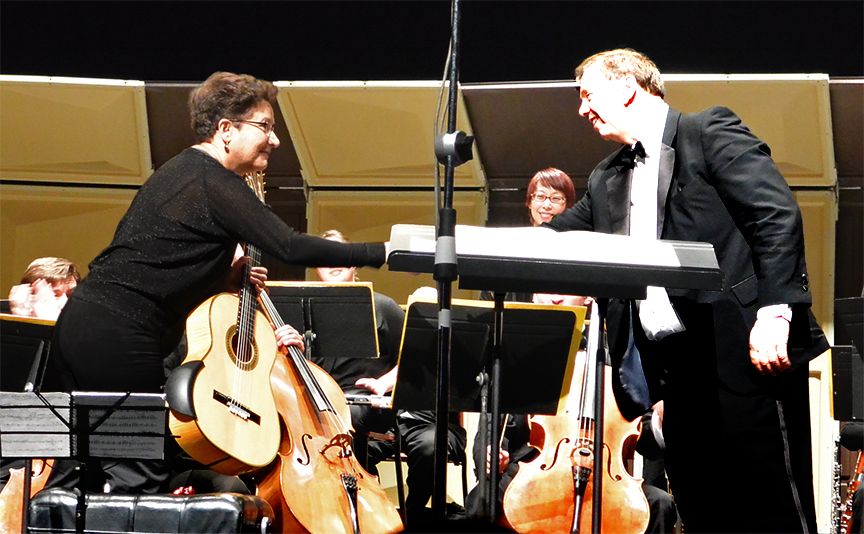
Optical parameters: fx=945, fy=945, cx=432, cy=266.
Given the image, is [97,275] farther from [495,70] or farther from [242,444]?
[495,70]

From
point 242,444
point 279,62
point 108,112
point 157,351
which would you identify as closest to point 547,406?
point 242,444

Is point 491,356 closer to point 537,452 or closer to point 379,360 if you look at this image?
point 537,452

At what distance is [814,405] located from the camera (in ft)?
17.2

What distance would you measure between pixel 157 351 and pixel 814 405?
3817mm

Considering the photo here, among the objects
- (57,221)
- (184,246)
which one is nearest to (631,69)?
(184,246)

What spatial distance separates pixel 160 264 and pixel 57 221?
3.67 metres

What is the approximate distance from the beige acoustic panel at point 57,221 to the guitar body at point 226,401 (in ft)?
10.5

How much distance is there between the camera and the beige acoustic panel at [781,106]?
5.14 m

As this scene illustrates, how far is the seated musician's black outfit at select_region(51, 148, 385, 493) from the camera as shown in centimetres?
285

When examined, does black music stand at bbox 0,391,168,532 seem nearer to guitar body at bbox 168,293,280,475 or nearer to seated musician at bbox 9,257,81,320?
guitar body at bbox 168,293,280,475

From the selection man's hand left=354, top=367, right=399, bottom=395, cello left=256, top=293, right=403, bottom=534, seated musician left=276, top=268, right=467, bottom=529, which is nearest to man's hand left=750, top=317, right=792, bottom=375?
cello left=256, top=293, right=403, bottom=534

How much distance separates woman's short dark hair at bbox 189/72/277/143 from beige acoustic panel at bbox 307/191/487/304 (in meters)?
2.81

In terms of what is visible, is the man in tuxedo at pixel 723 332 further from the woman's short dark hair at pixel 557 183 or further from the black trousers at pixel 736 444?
the woman's short dark hair at pixel 557 183

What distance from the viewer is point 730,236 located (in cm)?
236
